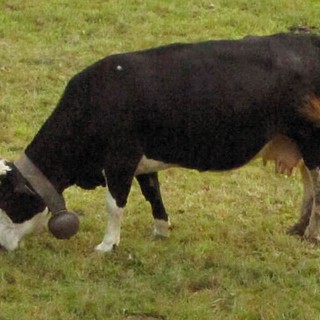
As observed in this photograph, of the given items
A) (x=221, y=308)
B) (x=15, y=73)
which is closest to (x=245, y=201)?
(x=221, y=308)

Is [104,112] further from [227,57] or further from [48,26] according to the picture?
[48,26]

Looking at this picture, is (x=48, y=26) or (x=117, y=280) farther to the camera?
(x=48, y=26)

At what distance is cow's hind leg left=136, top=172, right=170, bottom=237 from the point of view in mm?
8805

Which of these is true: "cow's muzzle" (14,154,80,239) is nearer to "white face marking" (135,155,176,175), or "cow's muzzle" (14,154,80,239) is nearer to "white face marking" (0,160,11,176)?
"white face marking" (0,160,11,176)

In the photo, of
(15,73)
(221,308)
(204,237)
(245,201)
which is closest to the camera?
(221,308)

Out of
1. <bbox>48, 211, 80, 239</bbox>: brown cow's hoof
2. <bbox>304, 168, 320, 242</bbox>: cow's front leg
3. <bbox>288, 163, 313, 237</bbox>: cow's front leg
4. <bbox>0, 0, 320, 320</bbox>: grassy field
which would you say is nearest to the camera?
<bbox>0, 0, 320, 320</bbox>: grassy field

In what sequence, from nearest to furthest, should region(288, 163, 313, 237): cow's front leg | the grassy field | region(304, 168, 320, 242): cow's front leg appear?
1. the grassy field
2. region(304, 168, 320, 242): cow's front leg
3. region(288, 163, 313, 237): cow's front leg

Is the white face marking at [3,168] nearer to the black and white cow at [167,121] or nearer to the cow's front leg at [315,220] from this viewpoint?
the black and white cow at [167,121]

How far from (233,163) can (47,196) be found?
1377mm

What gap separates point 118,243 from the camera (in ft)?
27.9

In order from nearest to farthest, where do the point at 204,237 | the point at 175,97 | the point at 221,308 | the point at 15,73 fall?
the point at 221,308, the point at 175,97, the point at 204,237, the point at 15,73

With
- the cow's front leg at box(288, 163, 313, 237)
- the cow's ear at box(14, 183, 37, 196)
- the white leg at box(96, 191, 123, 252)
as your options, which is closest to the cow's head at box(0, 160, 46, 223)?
the cow's ear at box(14, 183, 37, 196)

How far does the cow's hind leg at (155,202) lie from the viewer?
8805 mm

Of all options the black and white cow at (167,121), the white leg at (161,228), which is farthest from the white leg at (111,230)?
the white leg at (161,228)
